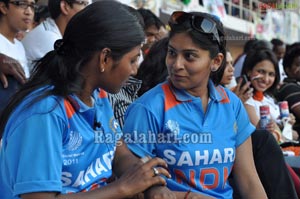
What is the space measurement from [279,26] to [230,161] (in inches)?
500

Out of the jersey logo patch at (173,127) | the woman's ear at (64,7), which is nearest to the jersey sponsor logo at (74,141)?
the jersey logo patch at (173,127)

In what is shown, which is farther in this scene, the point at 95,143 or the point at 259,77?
the point at 259,77

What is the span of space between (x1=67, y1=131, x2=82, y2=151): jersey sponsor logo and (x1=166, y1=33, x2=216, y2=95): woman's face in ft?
2.29

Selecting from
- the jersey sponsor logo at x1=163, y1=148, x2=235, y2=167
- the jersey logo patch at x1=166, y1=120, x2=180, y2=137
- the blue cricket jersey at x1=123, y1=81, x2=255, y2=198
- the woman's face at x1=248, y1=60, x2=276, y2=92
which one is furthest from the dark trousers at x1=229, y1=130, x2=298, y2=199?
the woman's face at x1=248, y1=60, x2=276, y2=92

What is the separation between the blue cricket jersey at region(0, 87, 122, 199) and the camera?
1.71 meters

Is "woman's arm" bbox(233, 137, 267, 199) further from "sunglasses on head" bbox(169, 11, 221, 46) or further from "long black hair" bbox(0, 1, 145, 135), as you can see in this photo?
"long black hair" bbox(0, 1, 145, 135)

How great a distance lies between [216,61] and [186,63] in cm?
20

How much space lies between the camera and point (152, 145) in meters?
2.31

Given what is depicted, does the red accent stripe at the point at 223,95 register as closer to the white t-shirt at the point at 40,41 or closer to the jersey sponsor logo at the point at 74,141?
the jersey sponsor logo at the point at 74,141

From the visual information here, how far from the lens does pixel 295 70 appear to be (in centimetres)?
558

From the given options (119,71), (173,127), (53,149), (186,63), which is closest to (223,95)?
(186,63)

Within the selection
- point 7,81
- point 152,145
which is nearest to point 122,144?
point 152,145

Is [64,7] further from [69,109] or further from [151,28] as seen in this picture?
[69,109]

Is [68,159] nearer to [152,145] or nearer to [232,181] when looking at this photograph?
[152,145]
